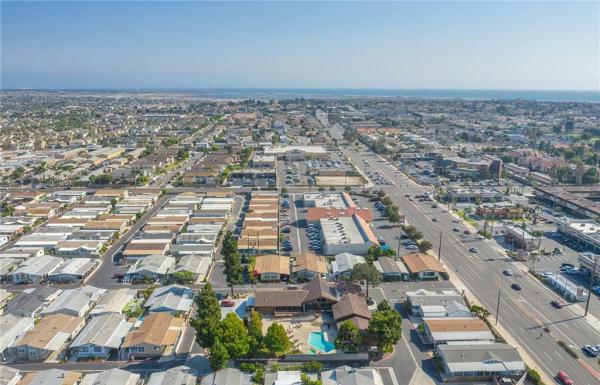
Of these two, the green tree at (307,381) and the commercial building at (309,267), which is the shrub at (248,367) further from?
the commercial building at (309,267)

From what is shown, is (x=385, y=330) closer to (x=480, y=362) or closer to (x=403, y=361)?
(x=403, y=361)

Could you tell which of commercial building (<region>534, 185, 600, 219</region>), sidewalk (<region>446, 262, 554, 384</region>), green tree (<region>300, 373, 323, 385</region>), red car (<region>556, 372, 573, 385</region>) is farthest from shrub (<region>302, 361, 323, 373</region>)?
commercial building (<region>534, 185, 600, 219</region>)

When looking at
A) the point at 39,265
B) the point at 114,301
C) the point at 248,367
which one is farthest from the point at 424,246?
the point at 39,265

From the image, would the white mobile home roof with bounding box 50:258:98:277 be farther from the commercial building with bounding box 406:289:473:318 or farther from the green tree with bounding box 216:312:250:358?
the commercial building with bounding box 406:289:473:318

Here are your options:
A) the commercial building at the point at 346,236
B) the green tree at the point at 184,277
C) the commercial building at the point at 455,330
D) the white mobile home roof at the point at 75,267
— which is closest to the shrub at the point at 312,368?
the commercial building at the point at 455,330

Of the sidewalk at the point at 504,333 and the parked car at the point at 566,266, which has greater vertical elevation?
→ the parked car at the point at 566,266

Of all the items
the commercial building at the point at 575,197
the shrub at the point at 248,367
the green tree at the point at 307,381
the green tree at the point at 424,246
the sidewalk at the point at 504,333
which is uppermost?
the commercial building at the point at 575,197
